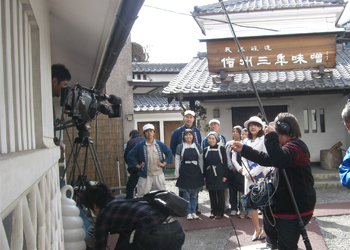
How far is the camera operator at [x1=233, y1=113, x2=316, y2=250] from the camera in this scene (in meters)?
2.79

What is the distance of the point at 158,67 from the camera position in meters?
14.1

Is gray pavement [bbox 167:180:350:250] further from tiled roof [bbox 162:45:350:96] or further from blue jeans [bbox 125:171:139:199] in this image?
tiled roof [bbox 162:45:350:96]

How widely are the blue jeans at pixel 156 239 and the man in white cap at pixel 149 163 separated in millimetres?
2790

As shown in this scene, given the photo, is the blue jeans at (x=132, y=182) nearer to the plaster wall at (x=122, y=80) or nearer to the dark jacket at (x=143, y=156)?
the dark jacket at (x=143, y=156)

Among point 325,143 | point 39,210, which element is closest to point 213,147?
point 39,210

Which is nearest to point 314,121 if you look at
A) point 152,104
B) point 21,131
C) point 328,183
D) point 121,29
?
point 328,183

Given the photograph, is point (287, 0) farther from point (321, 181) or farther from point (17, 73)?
point (17, 73)

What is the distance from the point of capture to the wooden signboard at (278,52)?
8734 millimetres

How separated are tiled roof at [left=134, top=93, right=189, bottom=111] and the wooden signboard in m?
4.58

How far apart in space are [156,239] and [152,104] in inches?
428

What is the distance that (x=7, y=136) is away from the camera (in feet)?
4.00

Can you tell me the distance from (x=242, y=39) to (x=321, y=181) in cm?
437

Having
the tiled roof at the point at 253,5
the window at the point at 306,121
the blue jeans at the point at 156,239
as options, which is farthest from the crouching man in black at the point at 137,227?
the tiled roof at the point at 253,5

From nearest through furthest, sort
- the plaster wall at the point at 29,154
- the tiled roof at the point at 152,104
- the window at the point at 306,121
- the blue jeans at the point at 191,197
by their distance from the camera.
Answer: the plaster wall at the point at 29,154
the blue jeans at the point at 191,197
the window at the point at 306,121
the tiled roof at the point at 152,104
